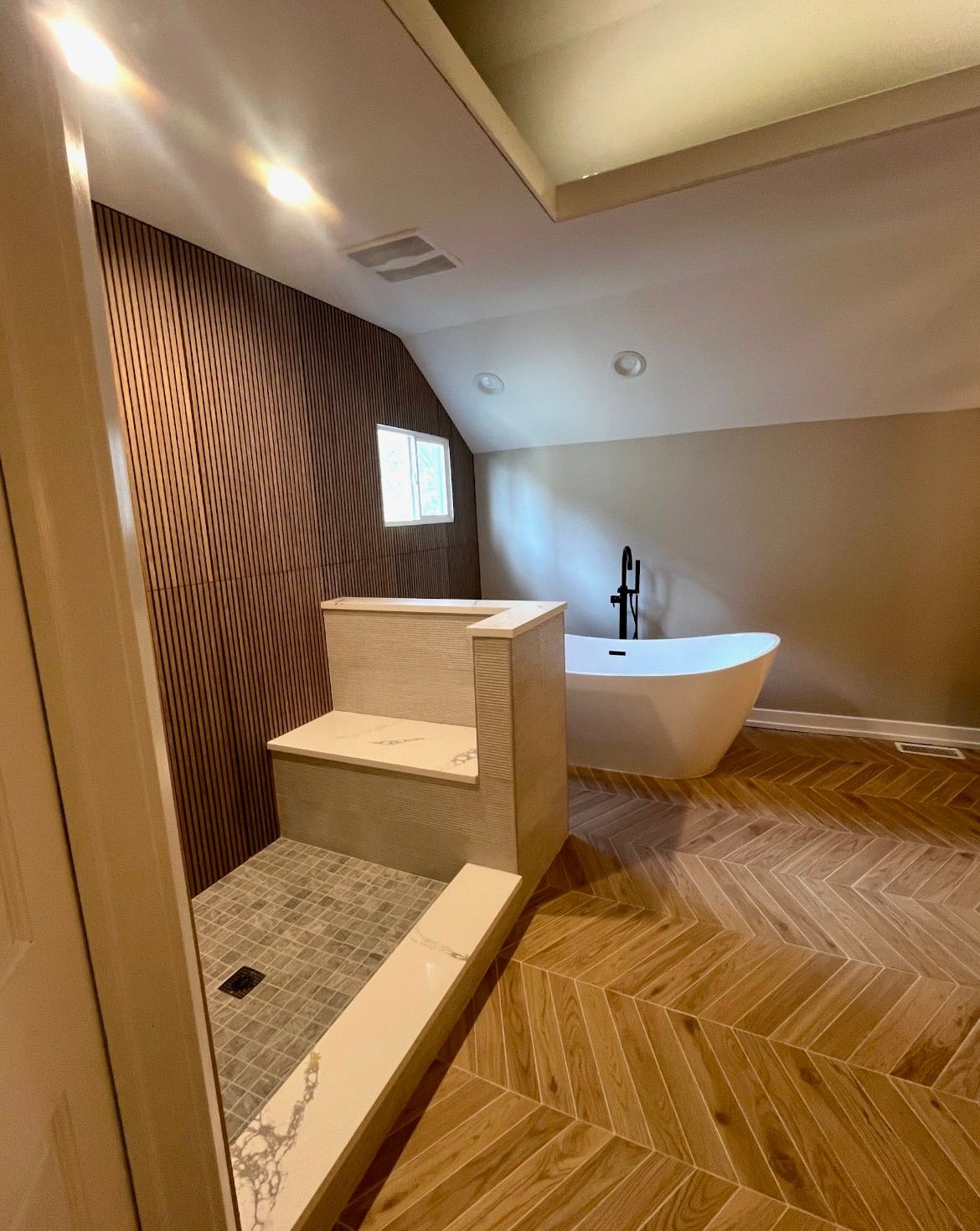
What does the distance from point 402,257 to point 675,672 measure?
2.81 meters

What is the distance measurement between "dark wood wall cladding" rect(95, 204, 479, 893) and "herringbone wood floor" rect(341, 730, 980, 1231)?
1.35 meters

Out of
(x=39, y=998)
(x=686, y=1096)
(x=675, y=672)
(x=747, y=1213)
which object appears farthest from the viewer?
(x=675, y=672)

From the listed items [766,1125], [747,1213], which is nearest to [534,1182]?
[747,1213]

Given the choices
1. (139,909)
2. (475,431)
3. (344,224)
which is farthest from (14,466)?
(475,431)

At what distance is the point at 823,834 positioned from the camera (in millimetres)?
2531

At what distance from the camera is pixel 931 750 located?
331 cm

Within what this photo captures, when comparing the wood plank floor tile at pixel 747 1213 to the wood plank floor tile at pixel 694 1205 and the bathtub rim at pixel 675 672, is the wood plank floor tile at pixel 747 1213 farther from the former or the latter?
the bathtub rim at pixel 675 672

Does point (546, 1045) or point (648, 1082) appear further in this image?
point (546, 1045)

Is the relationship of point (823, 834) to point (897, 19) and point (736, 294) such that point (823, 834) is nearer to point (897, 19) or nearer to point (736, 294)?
point (736, 294)

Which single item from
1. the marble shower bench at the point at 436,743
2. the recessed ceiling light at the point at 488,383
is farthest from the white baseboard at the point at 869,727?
the recessed ceiling light at the point at 488,383

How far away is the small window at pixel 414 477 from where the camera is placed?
339 cm

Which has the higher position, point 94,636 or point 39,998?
point 94,636

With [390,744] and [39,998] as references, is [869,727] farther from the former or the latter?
[39,998]

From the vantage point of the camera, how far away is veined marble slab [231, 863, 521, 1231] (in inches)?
44.3
